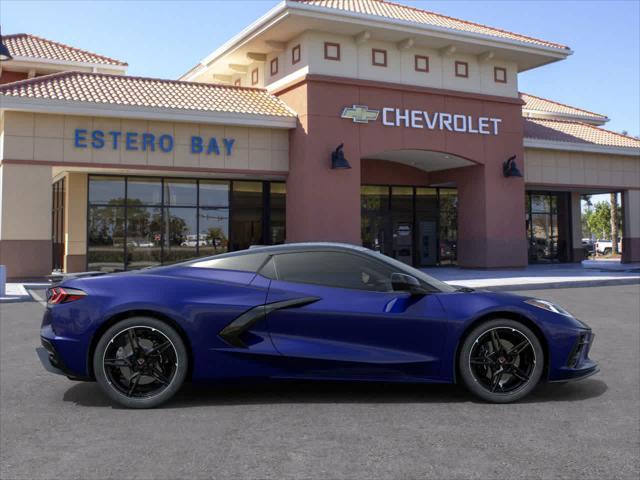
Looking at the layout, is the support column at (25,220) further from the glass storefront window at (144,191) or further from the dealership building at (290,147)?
the glass storefront window at (144,191)

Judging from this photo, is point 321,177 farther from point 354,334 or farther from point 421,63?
point 354,334

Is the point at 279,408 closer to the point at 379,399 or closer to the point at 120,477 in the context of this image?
the point at 379,399

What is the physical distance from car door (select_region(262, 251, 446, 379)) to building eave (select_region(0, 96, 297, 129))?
15.6 metres

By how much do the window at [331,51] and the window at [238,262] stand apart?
16.9m

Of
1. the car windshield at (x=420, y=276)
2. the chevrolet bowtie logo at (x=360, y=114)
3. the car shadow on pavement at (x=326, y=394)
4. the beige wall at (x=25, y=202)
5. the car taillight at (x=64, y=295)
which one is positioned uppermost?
the chevrolet bowtie logo at (x=360, y=114)

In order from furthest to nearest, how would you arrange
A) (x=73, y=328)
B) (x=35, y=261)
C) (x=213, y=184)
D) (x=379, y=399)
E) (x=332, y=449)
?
(x=213, y=184), (x=35, y=261), (x=379, y=399), (x=73, y=328), (x=332, y=449)

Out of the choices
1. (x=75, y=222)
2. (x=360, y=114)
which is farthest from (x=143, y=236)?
(x=360, y=114)

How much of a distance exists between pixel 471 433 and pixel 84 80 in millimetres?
19890

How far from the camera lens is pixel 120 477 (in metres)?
3.37

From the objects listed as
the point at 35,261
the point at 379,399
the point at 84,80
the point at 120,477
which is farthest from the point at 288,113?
the point at 120,477

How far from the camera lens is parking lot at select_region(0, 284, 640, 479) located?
11.5 ft

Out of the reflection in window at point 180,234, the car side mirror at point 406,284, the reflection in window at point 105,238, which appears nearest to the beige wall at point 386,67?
the reflection in window at point 180,234

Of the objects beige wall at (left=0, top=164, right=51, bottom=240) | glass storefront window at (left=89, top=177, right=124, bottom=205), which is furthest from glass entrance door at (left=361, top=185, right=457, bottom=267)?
beige wall at (left=0, top=164, right=51, bottom=240)

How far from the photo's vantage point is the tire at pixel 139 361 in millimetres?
4699
